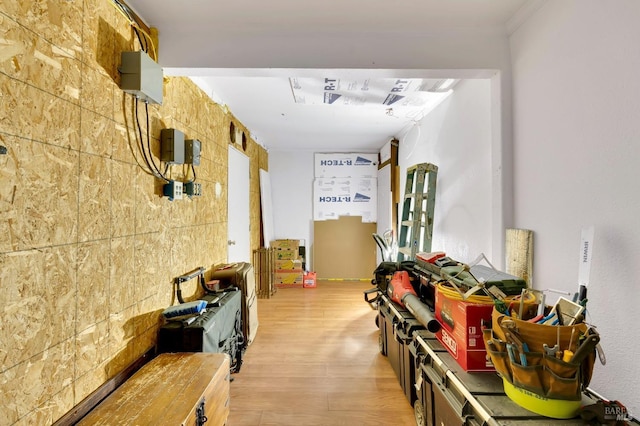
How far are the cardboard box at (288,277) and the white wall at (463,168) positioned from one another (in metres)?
2.63

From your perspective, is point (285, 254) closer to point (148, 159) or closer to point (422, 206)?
point (422, 206)

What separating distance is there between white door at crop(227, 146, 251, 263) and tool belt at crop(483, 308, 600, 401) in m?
2.75

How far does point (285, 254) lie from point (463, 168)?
3498mm

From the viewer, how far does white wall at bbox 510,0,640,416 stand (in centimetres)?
111

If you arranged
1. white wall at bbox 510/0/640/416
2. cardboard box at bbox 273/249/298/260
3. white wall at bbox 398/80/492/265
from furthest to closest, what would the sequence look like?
cardboard box at bbox 273/249/298/260
white wall at bbox 398/80/492/265
white wall at bbox 510/0/640/416

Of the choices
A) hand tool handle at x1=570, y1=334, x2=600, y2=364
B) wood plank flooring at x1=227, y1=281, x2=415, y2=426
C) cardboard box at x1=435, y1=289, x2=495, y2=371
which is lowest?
wood plank flooring at x1=227, y1=281, x2=415, y2=426

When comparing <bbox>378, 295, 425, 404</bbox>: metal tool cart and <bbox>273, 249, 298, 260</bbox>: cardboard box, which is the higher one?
<bbox>273, 249, 298, 260</bbox>: cardboard box

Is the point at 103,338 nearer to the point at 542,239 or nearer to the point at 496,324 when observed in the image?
the point at 496,324

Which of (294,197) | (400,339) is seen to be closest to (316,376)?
(400,339)

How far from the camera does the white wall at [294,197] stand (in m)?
5.65

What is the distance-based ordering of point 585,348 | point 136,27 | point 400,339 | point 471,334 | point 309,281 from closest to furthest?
point 585,348, point 471,334, point 136,27, point 400,339, point 309,281

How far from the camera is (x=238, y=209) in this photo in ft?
11.8

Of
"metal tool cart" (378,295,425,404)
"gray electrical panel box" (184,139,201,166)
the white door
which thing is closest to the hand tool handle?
"metal tool cart" (378,295,425,404)

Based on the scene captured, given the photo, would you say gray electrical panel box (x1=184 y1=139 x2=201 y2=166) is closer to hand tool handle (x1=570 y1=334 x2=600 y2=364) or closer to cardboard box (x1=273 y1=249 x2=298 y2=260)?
hand tool handle (x1=570 y1=334 x2=600 y2=364)
